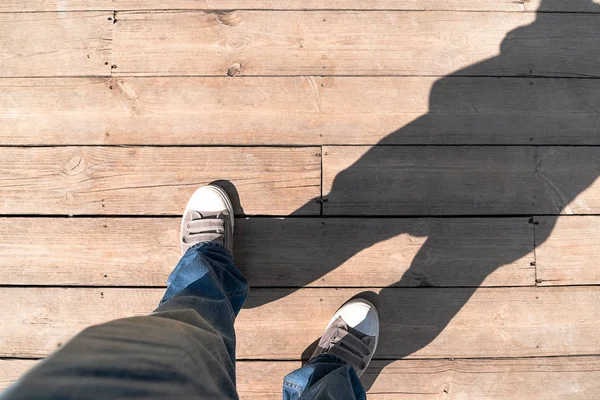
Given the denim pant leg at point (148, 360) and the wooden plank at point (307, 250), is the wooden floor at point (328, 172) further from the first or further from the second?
the denim pant leg at point (148, 360)

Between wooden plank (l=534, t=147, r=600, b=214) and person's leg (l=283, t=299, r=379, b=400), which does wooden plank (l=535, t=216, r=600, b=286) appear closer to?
wooden plank (l=534, t=147, r=600, b=214)

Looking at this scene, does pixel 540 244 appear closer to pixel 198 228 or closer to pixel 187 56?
pixel 198 228

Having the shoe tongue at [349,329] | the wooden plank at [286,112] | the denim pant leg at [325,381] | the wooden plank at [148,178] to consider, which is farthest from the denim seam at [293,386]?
the wooden plank at [286,112]

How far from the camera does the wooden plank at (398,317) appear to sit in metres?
1.24

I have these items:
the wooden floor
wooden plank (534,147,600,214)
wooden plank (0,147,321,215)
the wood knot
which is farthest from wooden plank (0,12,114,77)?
wooden plank (534,147,600,214)

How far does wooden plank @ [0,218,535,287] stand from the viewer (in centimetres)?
126

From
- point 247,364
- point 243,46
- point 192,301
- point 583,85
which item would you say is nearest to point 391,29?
point 243,46

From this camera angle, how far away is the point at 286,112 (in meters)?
1.30

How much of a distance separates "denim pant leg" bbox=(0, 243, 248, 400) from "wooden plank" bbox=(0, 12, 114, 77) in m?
0.85

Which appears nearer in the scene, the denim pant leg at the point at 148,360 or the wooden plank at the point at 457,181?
the denim pant leg at the point at 148,360

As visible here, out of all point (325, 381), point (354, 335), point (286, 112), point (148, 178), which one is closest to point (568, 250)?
point (354, 335)

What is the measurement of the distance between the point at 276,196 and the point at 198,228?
0.85 feet

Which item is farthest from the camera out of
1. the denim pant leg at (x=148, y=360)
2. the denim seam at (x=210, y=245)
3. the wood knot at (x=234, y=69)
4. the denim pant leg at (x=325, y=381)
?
the wood knot at (x=234, y=69)

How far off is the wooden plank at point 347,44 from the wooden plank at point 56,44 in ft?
0.18
